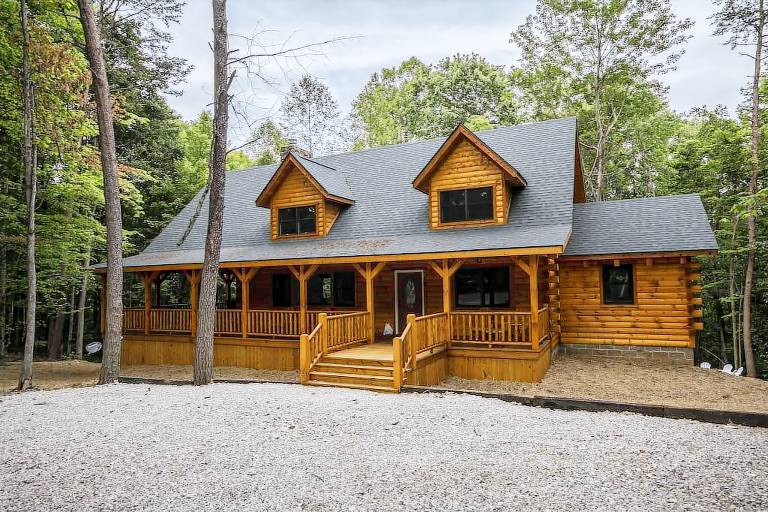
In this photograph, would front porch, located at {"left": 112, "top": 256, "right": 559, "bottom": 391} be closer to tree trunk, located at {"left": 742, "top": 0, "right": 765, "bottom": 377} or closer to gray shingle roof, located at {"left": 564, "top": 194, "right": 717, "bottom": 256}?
gray shingle roof, located at {"left": 564, "top": 194, "right": 717, "bottom": 256}

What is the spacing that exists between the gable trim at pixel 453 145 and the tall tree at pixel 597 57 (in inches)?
521

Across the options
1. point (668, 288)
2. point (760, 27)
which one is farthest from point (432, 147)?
point (760, 27)

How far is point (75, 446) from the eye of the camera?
6012mm

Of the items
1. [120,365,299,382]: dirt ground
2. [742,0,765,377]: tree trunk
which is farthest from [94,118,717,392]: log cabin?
[742,0,765,377]: tree trunk

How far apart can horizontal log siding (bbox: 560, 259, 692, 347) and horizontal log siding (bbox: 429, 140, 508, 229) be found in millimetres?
2761

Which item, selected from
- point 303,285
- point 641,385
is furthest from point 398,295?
point 641,385

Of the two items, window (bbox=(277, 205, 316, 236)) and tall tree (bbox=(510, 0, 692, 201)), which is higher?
tall tree (bbox=(510, 0, 692, 201))

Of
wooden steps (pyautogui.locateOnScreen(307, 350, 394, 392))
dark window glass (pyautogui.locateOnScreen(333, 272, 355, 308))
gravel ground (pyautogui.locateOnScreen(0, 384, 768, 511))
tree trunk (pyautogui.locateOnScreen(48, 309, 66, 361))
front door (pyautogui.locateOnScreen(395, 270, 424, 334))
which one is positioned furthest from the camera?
tree trunk (pyautogui.locateOnScreen(48, 309, 66, 361))

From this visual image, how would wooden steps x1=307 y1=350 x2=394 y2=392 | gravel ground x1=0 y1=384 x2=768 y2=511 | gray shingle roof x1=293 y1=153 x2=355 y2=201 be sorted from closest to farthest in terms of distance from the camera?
gravel ground x1=0 y1=384 x2=768 y2=511
wooden steps x1=307 y1=350 x2=394 y2=392
gray shingle roof x1=293 y1=153 x2=355 y2=201

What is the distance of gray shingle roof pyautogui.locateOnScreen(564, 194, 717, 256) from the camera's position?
1198cm

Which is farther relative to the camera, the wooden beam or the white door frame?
the white door frame

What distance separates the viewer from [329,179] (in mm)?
16125

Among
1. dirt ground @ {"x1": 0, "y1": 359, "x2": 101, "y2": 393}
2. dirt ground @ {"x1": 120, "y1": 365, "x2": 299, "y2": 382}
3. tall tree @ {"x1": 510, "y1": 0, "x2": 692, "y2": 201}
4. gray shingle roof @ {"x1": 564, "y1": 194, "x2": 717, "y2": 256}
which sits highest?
tall tree @ {"x1": 510, "y1": 0, "x2": 692, "y2": 201}

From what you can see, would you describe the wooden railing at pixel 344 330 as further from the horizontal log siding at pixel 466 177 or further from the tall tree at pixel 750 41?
the tall tree at pixel 750 41
